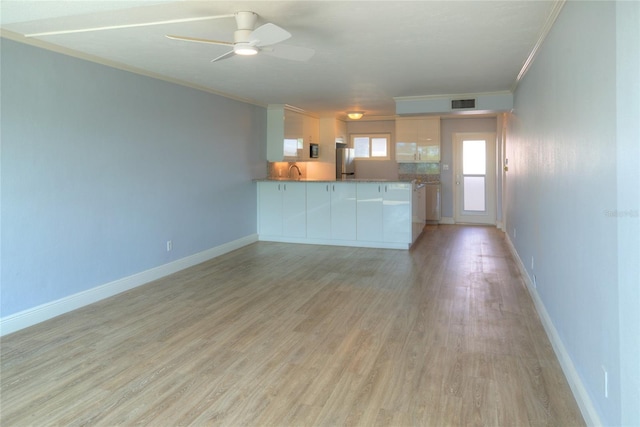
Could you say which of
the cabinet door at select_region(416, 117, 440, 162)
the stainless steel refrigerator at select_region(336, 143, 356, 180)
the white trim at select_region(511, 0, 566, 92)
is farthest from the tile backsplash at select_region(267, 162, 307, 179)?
the white trim at select_region(511, 0, 566, 92)

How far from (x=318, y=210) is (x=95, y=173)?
11.9 feet

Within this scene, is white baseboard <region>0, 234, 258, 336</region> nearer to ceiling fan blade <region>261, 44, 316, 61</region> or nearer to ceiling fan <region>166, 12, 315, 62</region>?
ceiling fan <region>166, 12, 315, 62</region>

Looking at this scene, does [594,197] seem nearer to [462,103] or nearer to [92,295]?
[92,295]

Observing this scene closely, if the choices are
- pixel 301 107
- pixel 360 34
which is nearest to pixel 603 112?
pixel 360 34

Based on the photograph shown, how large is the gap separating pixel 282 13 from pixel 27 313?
315 cm

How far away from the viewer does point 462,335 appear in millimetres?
3279

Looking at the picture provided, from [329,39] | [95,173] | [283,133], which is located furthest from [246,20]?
[283,133]

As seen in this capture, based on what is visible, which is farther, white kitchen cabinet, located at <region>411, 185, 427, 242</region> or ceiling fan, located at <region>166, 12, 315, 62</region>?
white kitchen cabinet, located at <region>411, 185, 427, 242</region>

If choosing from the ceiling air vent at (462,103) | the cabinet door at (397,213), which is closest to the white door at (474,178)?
the ceiling air vent at (462,103)

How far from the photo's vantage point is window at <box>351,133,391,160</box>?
9.86m

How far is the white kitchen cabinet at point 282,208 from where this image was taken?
723 centimetres

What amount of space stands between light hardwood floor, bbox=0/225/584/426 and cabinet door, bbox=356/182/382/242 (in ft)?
→ 6.11

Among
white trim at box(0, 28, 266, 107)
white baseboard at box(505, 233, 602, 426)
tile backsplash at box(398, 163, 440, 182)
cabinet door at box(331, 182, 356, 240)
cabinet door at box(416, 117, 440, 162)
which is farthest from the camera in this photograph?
tile backsplash at box(398, 163, 440, 182)

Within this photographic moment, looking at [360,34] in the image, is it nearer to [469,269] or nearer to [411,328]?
[411,328]
